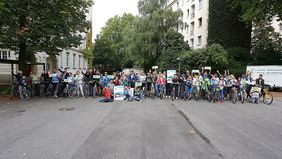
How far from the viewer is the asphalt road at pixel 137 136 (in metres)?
5.44

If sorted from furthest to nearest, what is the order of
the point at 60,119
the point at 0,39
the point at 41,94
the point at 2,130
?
1. the point at 41,94
2. the point at 0,39
3. the point at 60,119
4. the point at 2,130

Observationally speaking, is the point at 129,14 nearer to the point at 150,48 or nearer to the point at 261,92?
the point at 150,48

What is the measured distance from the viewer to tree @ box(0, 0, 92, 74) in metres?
14.6

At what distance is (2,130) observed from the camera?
743 centimetres

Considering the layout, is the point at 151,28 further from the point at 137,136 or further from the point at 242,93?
the point at 137,136

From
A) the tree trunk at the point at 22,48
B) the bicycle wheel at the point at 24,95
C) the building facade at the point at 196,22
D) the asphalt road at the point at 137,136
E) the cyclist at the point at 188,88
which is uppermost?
→ the building facade at the point at 196,22

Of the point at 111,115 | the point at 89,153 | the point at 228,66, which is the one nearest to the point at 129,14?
the point at 228,66

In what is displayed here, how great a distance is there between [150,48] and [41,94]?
2207 cm

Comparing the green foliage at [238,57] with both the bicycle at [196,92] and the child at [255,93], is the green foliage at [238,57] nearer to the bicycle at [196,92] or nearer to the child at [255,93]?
the child at [255,93]

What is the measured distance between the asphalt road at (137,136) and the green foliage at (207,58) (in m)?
20.0

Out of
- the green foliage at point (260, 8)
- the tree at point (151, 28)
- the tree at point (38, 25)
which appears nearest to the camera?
the tree at point (38, 25)

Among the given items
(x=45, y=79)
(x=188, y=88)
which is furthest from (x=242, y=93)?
(x=45, y=79)

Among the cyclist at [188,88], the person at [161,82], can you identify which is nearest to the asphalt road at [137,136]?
the cyclist at [188,88]

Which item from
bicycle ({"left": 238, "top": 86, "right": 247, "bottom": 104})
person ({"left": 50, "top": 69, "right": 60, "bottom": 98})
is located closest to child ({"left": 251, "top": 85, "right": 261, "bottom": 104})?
bicycle ({"left": 238, "top": 86, "right": 247, "bottom": 104})
